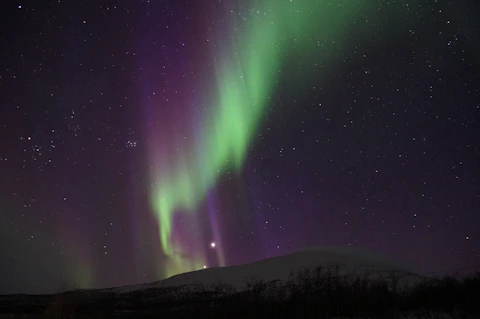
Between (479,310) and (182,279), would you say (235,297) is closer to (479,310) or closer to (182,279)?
(479,310)

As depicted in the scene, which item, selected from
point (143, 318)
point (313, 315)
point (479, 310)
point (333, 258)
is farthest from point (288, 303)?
point (333, 258)

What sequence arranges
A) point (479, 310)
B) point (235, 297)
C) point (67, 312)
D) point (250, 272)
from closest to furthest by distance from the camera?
1. point (479, 310)
2. point (67, 312)
3. point (235, 297)
4. point (250, 272)

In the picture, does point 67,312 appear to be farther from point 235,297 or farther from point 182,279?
point 182,279

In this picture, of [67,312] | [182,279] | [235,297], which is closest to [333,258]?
[182,279]

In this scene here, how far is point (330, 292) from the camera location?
1129 inches

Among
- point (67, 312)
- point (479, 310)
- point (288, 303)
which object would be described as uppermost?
point (67, 312)

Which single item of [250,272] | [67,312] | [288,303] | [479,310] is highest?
[250,272]

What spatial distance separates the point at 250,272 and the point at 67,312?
72099 millimetres

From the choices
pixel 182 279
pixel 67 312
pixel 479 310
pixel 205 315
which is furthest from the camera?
pixel 182 279

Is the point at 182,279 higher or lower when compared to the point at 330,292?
higher

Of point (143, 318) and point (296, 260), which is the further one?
point (296, 260)

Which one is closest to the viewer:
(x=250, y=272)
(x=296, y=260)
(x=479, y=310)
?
(x=479, y=310)

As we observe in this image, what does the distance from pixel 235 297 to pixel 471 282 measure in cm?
1846

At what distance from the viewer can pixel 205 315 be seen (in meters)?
27.9
